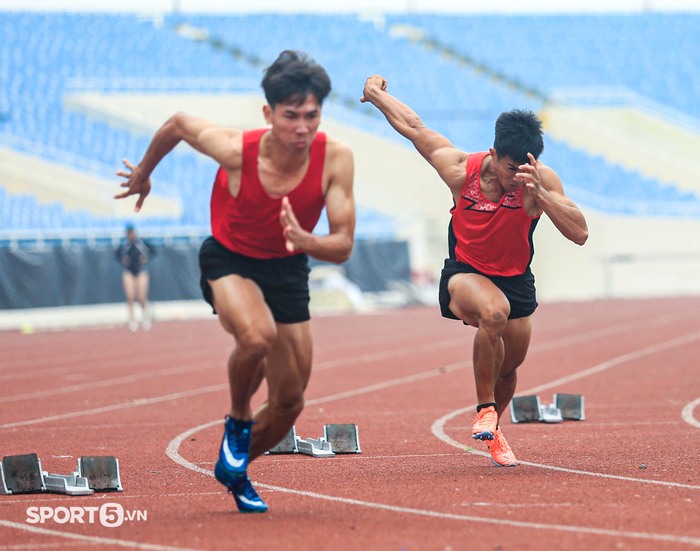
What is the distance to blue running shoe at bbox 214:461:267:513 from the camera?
5.96 meters

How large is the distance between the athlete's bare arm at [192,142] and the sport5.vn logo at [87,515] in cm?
157

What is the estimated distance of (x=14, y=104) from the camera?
1431 inches

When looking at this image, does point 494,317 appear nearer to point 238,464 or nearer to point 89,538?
point 238,464

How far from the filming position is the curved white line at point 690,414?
32.8 feet

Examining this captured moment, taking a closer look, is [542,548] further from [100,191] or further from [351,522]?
[100,191]

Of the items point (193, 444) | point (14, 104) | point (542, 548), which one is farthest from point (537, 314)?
point (542, 548)

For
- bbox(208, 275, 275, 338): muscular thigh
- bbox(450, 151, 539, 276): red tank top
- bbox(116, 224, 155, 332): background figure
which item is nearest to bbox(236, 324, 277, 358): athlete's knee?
bbox(208, 275, 275, 338): muscular thigh

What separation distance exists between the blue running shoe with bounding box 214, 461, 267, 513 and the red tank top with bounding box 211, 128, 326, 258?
1.01 m

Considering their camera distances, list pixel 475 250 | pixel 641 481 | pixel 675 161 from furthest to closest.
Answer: pixel 675 161 < pixel 475 250 < pixel 641 481

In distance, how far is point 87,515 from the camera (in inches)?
240

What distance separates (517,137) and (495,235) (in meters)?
0.70

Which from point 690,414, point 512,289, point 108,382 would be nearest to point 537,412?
point 690,414

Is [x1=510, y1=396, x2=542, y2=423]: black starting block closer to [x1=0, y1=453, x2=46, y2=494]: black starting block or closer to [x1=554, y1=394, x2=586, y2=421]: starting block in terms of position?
[x1=554, y1=394, x2=586, y2=421]: starting block

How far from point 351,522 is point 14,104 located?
1280 inches
